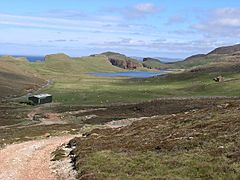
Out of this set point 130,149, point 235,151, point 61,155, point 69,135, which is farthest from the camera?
point 69,135

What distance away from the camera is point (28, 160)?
44469 millimetres

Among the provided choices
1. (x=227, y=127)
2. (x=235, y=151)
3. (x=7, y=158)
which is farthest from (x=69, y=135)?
(x=235, y=151)

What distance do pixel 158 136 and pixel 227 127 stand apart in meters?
7.30

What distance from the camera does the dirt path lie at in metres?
36.1

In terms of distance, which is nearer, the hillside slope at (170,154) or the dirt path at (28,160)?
the hillside slope at (170,154)

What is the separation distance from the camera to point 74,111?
108562 mm

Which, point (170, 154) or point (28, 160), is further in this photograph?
point (28, 160)

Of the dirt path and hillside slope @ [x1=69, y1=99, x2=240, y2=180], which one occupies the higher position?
hillside slope @ [x1=69, y1=99, x2=240, y2=180]

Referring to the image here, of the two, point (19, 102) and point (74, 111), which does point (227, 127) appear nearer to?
point (74, 111)

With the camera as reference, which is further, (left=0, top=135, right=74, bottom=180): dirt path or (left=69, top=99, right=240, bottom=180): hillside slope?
(left=0, top=135, right=74, bottom=180): dirt path

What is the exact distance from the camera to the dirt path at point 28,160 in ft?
119

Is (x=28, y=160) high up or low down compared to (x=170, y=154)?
down

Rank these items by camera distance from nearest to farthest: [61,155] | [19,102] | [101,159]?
[101,159] < [61,155] < [19,102]

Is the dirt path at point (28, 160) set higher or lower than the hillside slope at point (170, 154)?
lower
